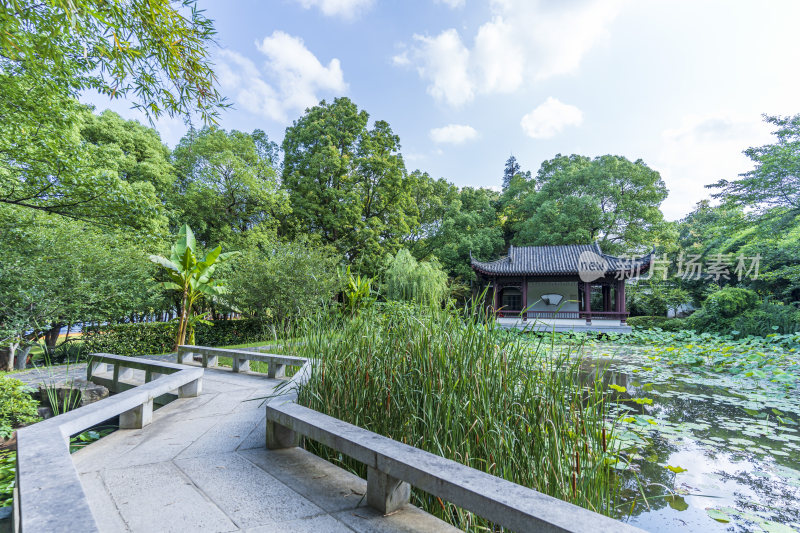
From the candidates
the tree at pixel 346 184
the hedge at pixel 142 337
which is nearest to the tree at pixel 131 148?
the tree at pixel 346 184

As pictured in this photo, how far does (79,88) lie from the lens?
423cm

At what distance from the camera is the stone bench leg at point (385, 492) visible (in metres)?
1.48

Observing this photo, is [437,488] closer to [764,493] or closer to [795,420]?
[764,493]

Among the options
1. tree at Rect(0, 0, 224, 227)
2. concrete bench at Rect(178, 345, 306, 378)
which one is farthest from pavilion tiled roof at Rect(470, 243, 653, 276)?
tree at Rect(0, 0, 224, 227)

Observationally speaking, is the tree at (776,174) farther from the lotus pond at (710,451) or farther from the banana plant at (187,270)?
the banana plant at (187,270)

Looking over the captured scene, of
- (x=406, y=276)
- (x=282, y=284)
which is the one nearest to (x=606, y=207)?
(x=406, y=276)

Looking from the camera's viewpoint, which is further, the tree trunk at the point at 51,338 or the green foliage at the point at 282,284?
the green foliage at the point at 282,284

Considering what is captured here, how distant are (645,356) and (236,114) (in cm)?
871

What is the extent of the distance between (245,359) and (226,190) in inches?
389

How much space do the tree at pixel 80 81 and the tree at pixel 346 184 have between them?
32.4ft

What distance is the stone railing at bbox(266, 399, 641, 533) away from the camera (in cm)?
100

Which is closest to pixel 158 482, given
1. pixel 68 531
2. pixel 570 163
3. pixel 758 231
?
pixel 68 531

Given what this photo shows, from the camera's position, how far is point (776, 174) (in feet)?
29.5

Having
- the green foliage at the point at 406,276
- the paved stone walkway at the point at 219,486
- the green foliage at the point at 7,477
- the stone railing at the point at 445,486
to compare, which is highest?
the green foliage at the point at 406,276
